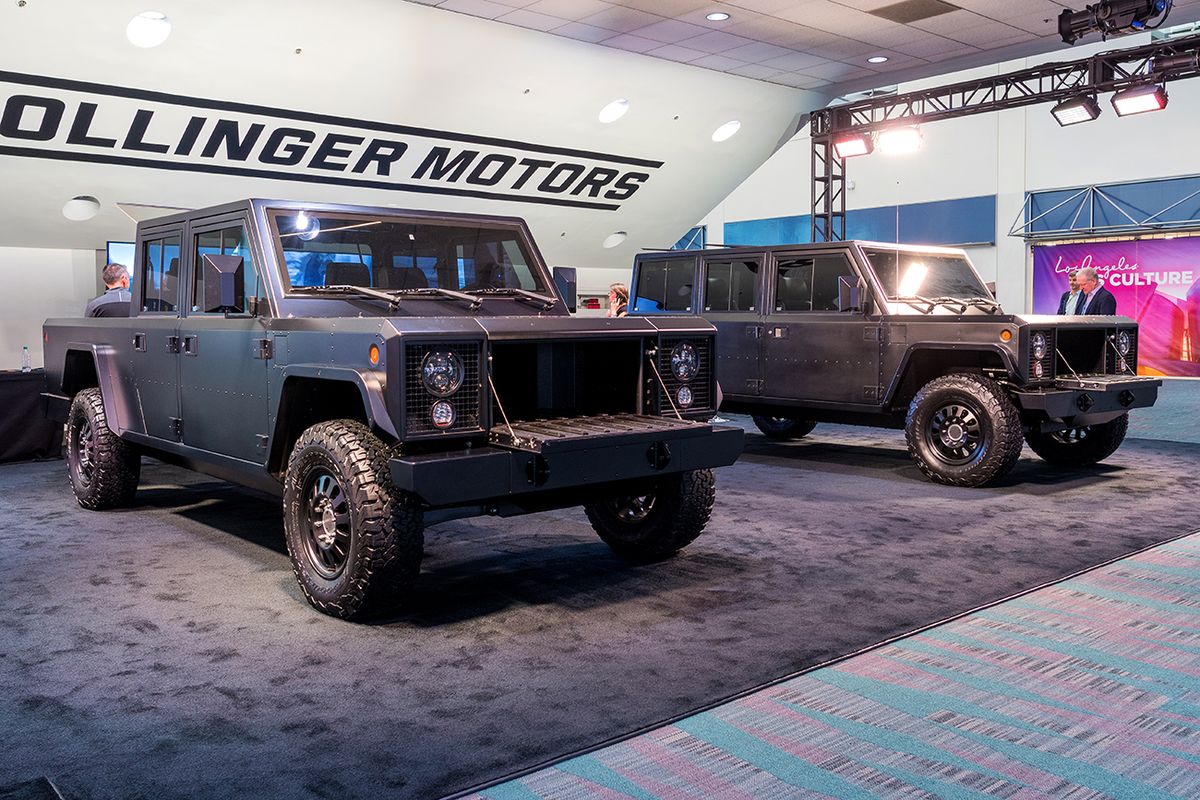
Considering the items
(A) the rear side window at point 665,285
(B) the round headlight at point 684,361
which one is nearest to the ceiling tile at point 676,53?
(A) the rear side window at point 665,285

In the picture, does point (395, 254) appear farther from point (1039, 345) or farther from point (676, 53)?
point (676, 53)

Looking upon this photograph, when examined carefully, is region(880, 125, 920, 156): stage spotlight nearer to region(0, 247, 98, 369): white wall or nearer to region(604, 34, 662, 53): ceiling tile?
region(604, 34, 662, 53): ceiling tile

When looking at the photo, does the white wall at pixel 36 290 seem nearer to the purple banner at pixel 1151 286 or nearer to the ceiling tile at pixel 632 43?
the ceiling tile at pixel 632 43

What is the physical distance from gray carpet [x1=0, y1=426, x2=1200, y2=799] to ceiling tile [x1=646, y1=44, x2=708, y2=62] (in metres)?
6.34

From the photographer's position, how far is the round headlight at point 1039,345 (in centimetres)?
690

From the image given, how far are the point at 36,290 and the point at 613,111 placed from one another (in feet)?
21.0

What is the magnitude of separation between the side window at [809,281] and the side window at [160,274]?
180 inches

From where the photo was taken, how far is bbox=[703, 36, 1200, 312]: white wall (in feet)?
52.9

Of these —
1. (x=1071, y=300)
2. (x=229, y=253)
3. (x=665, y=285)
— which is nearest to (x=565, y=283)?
(x=229, y=253)

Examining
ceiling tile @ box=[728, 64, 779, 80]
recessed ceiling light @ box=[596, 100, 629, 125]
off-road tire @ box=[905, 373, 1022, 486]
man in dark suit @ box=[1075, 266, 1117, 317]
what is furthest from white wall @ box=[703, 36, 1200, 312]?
off-road tire @ box=[905, 373, 1022, 486]

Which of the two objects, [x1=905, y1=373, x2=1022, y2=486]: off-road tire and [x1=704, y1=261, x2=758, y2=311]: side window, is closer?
[x1=905, y1=373, x2=1022, y2=486]: off-road tire

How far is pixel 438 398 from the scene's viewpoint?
367 centimetres

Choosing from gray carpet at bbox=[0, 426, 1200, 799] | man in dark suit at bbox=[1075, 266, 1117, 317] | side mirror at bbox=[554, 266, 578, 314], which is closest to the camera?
gray carpet at bbox=[0, 426, 1200, 799]

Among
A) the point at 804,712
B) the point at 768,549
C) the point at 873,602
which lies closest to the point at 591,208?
the point at 768,549
